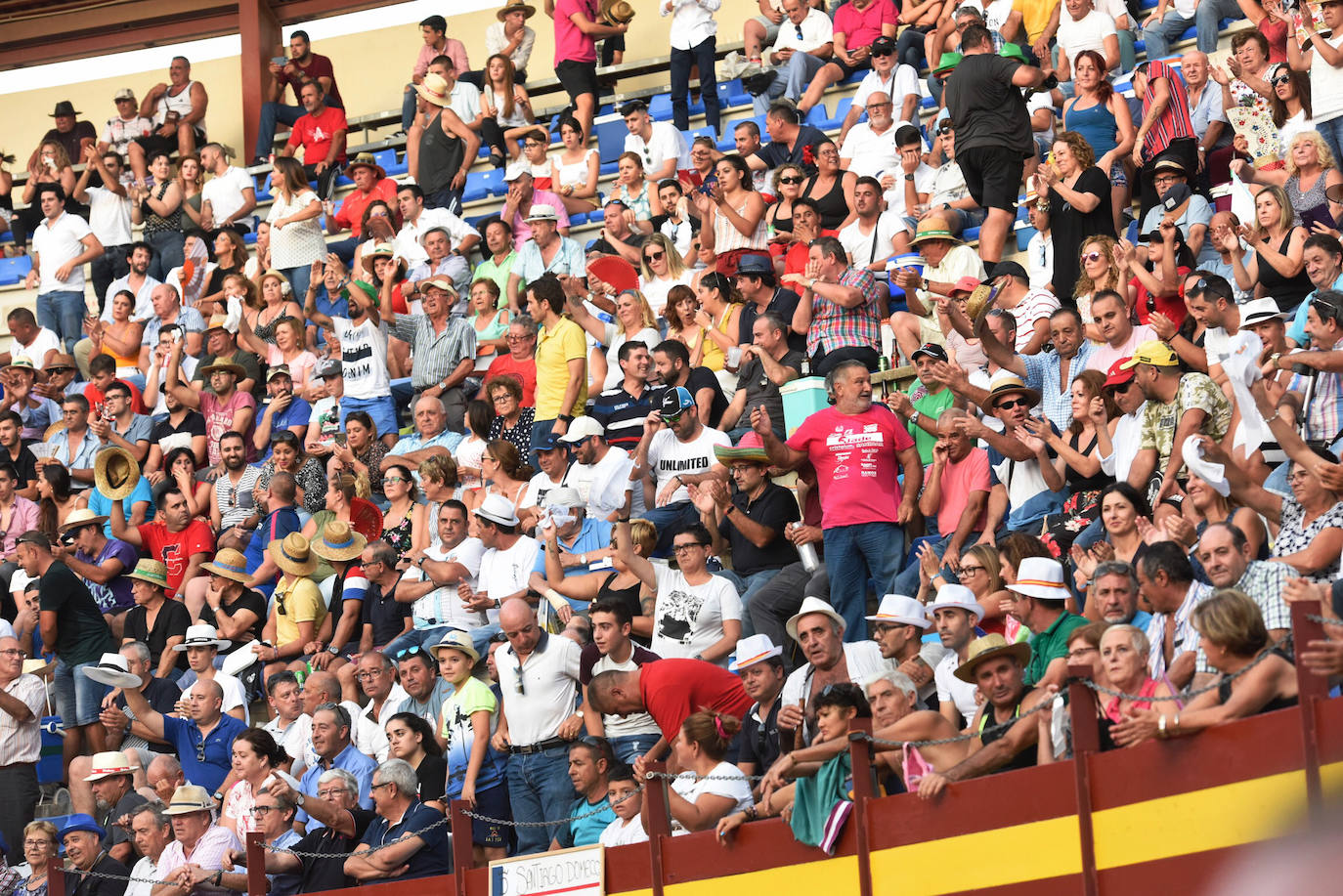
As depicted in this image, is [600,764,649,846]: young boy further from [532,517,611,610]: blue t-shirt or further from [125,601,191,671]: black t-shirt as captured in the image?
[125,601,191,671]: black t-shirt

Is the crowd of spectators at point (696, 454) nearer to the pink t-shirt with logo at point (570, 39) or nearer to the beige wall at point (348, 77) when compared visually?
the pink t-shirt with logo at point (570, 39)

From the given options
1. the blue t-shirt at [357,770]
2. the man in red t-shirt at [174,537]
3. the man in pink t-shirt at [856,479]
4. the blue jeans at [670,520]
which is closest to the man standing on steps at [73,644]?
the man in red t-shirt at [174,537]

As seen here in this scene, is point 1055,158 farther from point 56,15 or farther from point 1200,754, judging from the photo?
point 56,15

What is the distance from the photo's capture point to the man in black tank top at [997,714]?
660 centimetres

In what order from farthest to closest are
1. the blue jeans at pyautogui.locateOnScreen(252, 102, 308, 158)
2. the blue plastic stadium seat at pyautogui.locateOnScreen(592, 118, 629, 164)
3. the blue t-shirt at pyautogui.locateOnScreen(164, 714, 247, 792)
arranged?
the blue jeans at pyautogui.locateOnScreen(252, 102, 308, 158), the blue plastic stadium seat at pyautogui.locateOnScreen(592, 118, 629, 164), the blue t-shirt at pyautogui.locateOnScreen(164, 714, 247, 792)

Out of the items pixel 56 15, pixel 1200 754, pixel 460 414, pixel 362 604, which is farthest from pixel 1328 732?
pixel 56 15

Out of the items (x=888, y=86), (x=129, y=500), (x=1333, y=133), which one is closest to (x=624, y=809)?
(x=1333, y=133)

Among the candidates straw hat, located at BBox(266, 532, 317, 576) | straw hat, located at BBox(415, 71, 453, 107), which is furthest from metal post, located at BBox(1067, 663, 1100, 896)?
straw hat, located at BBox(415, 71, 453, 107)

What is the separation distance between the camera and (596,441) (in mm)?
10766

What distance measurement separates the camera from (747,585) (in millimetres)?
9602

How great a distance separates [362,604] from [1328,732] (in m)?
6.65

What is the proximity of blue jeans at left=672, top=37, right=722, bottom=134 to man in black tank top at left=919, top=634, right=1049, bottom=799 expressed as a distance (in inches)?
348

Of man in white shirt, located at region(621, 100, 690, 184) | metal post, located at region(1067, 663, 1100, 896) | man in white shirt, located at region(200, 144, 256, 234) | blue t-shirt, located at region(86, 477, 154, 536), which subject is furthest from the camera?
man in white shirt, located at region(200, 144, 256, 234)

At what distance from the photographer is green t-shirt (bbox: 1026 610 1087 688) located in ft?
23.9
